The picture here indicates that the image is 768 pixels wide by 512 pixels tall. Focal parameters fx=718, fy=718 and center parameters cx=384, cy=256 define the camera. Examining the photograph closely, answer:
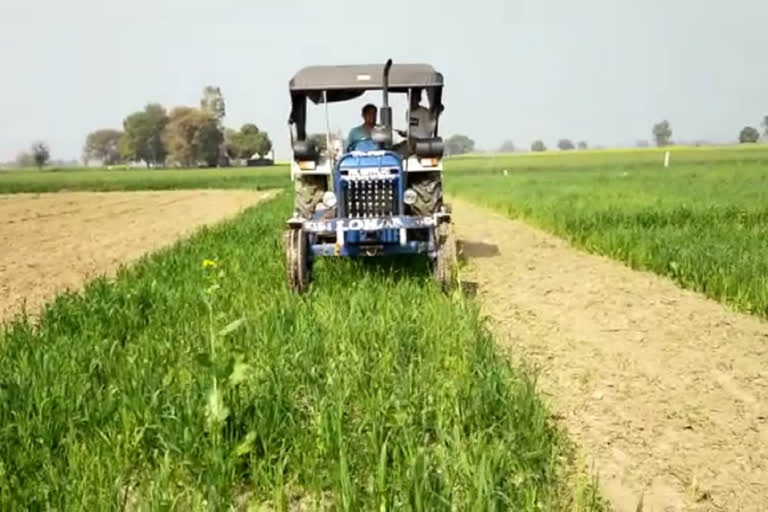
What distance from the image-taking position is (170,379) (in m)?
3.78

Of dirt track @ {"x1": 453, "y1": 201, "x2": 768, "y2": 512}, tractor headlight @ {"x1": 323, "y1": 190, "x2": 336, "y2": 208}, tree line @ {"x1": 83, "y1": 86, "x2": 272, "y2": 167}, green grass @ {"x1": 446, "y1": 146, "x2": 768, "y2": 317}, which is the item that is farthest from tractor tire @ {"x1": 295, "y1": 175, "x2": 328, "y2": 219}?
tree line @ {"x1": 83, "y1": 86, "x2": 272, "y2": 167}

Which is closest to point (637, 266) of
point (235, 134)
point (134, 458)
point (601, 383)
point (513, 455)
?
point (601, 383)

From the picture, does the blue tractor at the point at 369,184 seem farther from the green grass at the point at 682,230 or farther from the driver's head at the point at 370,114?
the green grass at the point at 682,230

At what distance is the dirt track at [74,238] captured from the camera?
9445mm

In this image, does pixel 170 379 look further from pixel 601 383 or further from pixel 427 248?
pixel 427 248

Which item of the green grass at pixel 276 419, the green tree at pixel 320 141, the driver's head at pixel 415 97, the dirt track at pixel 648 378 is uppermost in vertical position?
the driver's head at pixel 415 97

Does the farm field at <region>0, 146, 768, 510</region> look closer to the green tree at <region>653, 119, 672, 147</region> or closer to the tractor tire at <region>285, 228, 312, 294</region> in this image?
the tractor tire at <region>285, 228, 312, 294</region>

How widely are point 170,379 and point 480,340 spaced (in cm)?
201

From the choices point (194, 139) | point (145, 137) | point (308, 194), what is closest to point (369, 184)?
point (308, 194)

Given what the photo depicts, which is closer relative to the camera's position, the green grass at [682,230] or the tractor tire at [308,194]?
the green grass at [682,230]

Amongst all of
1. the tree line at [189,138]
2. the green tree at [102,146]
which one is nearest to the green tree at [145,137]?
the tree line at [189,138]

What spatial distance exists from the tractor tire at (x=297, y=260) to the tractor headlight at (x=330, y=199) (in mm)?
474

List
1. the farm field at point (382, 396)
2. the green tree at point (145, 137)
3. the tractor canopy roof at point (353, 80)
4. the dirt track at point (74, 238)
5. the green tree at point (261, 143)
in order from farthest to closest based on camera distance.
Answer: the green tree at point (145, 137), the green tree at point (261, 143), the dirt track at point (74, 238), the tractor canopy roof at point (353, 80), the farm field at point (382, 396)

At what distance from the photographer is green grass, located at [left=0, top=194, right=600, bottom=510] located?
2850 millimetres
